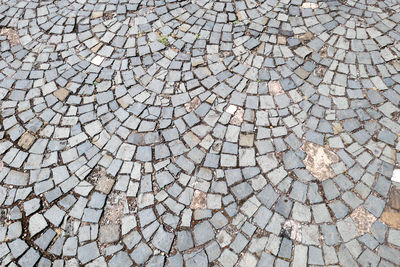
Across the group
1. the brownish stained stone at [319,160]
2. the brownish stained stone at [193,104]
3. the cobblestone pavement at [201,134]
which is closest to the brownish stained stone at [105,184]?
the cobblestone pavement at [201,134]

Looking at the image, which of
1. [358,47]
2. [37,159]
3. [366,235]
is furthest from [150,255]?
[358,47]

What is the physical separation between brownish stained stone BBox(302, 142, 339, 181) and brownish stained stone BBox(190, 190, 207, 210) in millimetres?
1329

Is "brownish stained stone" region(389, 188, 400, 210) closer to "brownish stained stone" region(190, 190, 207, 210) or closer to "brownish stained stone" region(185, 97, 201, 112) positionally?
"brownish stained stone" region(190, 190, 207, 210)

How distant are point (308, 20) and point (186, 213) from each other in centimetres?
388

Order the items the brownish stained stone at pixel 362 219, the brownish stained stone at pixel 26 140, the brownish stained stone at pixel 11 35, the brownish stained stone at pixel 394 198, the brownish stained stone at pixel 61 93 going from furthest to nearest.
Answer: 1. the brownish stained stone at pixel 11 35
2. the brownish stained stone at pixel 61 93
3. the brownish stained stone at pixel 26 140
4. the brownish stained stone at pixel 394 198
5. the brownish stained stone at pixel 362 219

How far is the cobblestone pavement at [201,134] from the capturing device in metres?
3.71

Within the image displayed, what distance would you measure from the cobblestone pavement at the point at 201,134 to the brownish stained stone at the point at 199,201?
0.02m

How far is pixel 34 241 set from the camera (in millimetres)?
3771

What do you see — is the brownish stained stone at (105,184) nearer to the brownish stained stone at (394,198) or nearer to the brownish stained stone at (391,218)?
→ the brownish stained stone at (391,218)

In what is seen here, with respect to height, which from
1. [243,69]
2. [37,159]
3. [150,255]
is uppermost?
[243,69]

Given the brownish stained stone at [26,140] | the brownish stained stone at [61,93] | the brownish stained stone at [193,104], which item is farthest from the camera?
the brownish stained stone at [61,93]

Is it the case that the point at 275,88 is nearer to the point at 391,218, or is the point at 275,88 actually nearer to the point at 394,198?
the point at 394,198

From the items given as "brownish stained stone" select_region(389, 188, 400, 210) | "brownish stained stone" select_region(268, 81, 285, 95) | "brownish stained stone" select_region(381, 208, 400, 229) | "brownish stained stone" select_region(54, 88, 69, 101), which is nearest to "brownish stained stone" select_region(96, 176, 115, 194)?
"brownish stained stone" select_region(54, 88, 69, 101)

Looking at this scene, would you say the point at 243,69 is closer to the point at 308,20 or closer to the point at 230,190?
the point at 308,20
